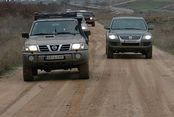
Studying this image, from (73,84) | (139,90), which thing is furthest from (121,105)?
(73,84)

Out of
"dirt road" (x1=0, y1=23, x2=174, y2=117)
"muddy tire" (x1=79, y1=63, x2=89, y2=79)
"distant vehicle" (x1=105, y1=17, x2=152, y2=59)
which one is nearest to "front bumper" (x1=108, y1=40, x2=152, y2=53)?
"distant vehicle" (x1=105, y1=17, x2=152, y2=59)

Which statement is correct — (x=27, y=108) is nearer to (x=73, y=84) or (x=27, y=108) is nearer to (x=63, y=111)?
(x=63, y=111)

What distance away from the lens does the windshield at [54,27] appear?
58.1ft

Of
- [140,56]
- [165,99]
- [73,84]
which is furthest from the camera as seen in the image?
[140,56]

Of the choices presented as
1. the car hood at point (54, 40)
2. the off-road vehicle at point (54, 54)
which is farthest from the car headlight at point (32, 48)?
the car hood at point (54, 40)

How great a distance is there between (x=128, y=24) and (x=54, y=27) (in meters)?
8.67

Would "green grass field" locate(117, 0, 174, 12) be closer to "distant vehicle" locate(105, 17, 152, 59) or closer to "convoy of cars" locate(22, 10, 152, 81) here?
"distant vehicle" locate(105, 17, 152, 59)

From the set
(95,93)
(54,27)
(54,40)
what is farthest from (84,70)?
(95,93)

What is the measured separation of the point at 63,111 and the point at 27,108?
0.83 meters

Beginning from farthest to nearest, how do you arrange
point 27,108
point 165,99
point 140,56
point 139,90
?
point 140,56 < point 139,90 < point 165,99 < point 27,108

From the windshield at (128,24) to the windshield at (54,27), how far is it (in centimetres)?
821

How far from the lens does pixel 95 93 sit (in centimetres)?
1407

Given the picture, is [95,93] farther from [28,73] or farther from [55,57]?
[28,73]

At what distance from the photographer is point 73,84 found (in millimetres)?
15961
